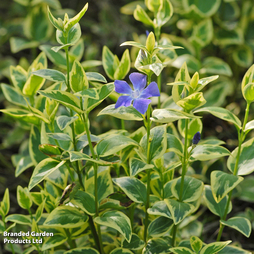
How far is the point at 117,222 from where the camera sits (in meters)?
0.92

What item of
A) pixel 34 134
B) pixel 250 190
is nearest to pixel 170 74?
pixel 250 190

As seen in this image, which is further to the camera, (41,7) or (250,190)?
(41,7)

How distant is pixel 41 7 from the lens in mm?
2102

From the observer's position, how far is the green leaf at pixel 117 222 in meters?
0.89

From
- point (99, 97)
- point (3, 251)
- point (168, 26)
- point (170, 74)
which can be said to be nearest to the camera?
point (99, 97)

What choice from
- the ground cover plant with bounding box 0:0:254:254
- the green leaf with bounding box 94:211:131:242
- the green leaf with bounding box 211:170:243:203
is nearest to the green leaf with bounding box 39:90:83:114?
the ground cover plant with bounding box 0:0:254:254

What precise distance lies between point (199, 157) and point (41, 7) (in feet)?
5.58

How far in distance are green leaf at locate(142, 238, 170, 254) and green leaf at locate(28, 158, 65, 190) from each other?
1.32ft

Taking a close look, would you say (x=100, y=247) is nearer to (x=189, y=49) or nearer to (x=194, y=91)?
(x=194, y=91)

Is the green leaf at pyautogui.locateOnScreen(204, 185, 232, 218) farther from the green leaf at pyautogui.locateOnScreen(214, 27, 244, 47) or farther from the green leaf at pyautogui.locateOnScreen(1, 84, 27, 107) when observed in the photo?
the green leaf at pyautogui.locateOnScreen(214, 27, 244, 47)

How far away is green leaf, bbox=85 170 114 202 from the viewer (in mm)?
1069

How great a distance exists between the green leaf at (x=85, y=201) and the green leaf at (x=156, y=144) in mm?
232

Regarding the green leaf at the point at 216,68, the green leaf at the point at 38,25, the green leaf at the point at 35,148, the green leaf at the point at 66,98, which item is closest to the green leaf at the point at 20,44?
the green leaf at the point at 38,25

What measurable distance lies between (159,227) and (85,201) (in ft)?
0.85
